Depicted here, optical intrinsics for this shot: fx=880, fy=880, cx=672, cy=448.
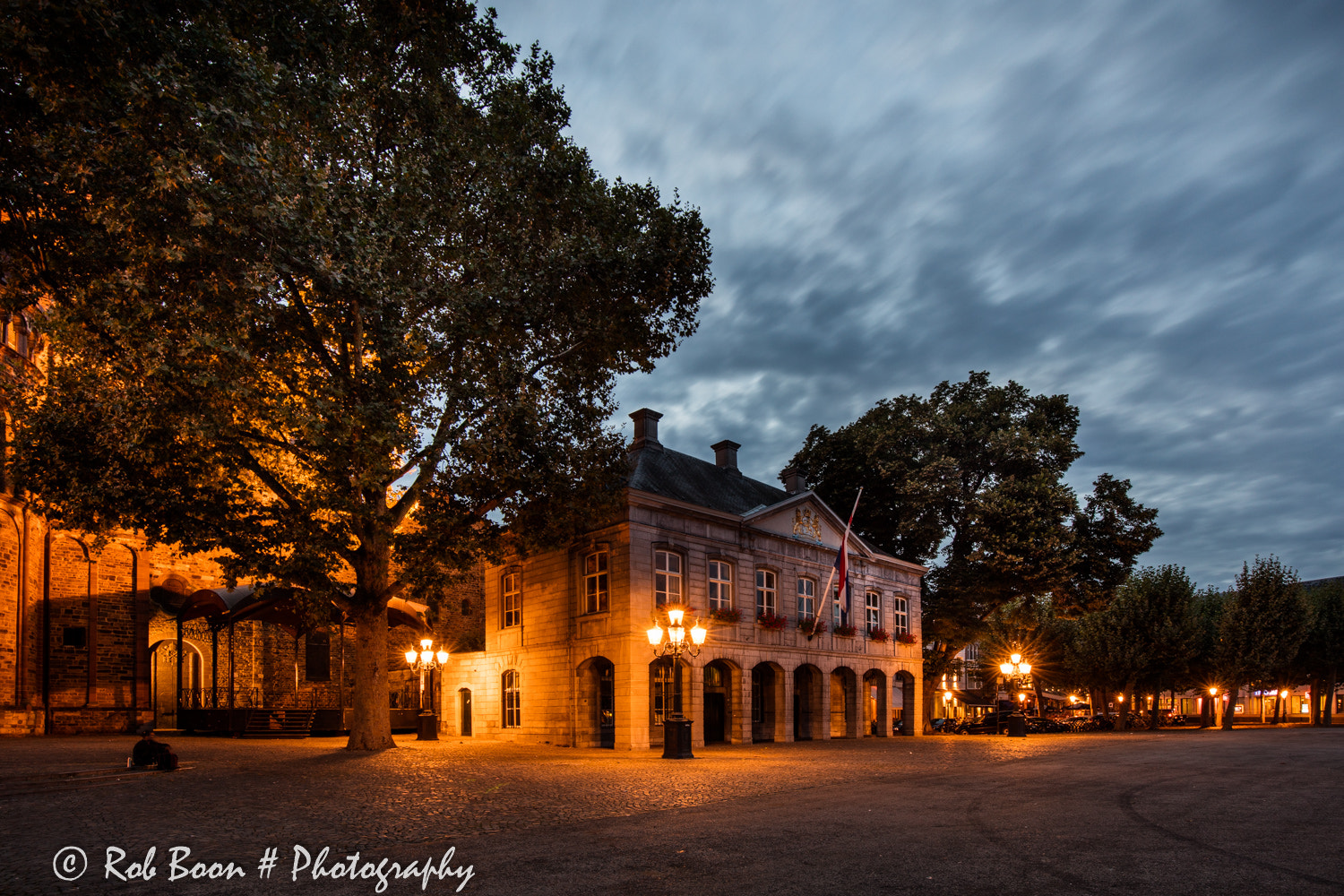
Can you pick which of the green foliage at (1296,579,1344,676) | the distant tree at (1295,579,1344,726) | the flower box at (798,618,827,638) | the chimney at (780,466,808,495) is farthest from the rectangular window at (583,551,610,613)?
the green foliage at (1296,579,1344,676)

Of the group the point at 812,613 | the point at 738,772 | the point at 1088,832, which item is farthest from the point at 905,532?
the point at 1088,832

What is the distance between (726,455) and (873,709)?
48.2 ft

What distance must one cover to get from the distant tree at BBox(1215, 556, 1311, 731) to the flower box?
27.4 metres

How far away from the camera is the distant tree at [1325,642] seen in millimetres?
48781

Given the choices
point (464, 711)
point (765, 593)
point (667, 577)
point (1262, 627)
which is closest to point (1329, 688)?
point (1262, 627)

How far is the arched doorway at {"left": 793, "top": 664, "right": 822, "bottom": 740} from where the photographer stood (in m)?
32.3

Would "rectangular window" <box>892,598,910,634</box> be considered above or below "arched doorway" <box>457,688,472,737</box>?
above

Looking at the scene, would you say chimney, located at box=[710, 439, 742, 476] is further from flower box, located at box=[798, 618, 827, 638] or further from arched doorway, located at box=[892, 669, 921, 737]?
arched doorway, located at box=[892, 669, 921, 737]

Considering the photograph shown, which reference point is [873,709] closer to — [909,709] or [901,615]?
[909,709]

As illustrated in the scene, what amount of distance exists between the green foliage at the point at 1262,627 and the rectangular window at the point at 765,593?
97.1 ft

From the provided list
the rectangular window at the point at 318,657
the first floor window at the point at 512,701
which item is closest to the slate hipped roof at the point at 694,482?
the first floor window at the point at 512,701

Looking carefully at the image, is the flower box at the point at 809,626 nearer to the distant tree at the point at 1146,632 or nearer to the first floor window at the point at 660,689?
the first floor window at the point at 660,689

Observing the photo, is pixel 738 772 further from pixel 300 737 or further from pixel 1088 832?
pixel 300 737

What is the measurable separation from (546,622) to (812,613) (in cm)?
1001
